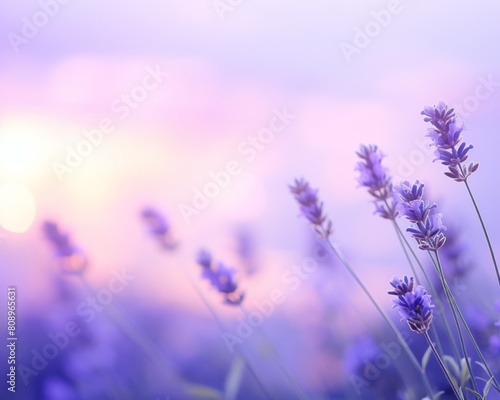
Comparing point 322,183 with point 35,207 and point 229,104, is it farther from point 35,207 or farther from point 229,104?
point 35,207

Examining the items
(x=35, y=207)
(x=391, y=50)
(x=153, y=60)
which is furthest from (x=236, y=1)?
(x=35, y=207)

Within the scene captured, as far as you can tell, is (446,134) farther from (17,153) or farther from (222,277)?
(17,153)

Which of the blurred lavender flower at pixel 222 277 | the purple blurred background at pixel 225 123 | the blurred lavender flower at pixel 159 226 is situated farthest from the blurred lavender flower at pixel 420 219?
the purple blurred background at pixel 225 123

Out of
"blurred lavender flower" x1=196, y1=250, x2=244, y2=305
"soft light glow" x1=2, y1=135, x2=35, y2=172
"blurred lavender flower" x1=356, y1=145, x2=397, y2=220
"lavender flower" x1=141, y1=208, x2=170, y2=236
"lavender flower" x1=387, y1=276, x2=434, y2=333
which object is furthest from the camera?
"soft light glow" x1=2, y1=135, x2=35, y2=172

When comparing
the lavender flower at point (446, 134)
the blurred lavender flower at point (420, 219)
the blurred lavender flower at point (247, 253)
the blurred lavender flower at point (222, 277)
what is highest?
the lavender flower at point (446, 134)

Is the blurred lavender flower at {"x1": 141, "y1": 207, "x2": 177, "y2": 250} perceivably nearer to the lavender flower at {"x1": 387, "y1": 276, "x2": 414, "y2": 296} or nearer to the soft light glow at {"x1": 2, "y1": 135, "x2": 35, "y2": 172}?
the soft light glow at {"x1": 2, "y1": 135, "x2": 35, "y2": 172}

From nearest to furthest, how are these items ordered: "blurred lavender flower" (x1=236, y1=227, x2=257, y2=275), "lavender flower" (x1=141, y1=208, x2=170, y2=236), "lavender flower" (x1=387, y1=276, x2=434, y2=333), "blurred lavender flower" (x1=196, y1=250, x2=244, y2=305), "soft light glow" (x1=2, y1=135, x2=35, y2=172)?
1. "lavender flower" (x1=387, y1=276, x2=434, y2=333)
2. "blurred lavender flower" (x1=196, y1=250, x2=244, y2=305)
3. "lavender flower" (x1=141, y1=208, x2=170, y2=236)
4. "blurred lavender flower" (x1=236, y1=227, x2=257, y2=275)
5. "soft light glow" (x1=2, y1=135, x2=35, y2=172)

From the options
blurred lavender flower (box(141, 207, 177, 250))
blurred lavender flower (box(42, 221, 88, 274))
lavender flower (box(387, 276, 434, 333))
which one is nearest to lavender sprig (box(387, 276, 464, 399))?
lavender flower (box(387, 276, 434, 333))

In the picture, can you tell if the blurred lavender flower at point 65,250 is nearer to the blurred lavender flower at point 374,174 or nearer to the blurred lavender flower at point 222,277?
the blurred lavender flower at point 222,277
